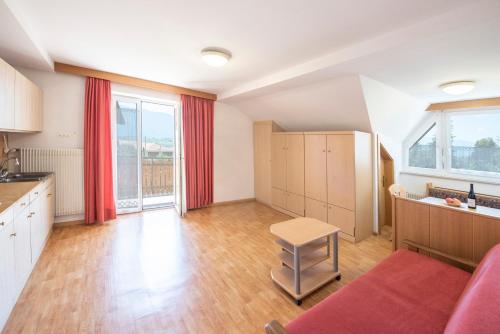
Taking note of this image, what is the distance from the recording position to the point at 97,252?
2.80m

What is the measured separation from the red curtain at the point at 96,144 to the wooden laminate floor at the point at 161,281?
0.37 m

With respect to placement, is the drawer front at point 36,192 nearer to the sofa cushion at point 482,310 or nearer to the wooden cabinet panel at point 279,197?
the sofa cushion at point 482,310

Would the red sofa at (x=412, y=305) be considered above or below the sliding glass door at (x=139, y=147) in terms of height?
below

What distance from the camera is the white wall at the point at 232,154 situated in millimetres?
4945

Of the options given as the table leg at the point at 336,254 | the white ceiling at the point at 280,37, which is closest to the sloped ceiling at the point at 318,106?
the white ceiling at the point at 280,37

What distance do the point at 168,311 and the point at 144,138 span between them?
3461 millimetres

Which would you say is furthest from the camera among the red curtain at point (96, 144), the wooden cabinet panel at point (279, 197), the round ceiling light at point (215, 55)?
the wooden cabinet panel at point (279, 197)

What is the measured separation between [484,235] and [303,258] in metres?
1.50

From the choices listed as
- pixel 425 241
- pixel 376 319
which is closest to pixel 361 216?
pixel 425 241

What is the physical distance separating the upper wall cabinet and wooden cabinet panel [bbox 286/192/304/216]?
400cm

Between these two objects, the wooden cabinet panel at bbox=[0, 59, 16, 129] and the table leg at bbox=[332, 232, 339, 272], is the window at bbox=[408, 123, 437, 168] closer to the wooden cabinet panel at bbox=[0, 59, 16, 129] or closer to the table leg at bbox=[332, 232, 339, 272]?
the table leg at bbox=[332, 232, 339, 272]

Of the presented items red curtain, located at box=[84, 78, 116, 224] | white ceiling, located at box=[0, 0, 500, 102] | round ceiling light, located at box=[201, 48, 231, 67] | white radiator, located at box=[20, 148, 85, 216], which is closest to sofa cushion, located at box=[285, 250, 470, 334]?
white ceiling, located at box=[0, 0, 500, 102]

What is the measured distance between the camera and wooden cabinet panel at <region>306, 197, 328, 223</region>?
11.8ft

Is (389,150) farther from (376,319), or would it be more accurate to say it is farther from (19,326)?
(19,326)
